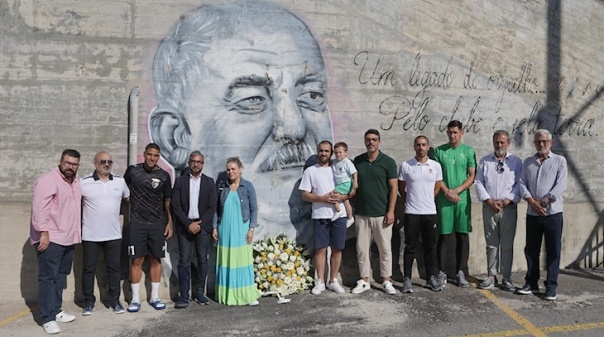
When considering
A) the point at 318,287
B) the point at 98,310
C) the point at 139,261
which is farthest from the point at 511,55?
the point at 98,310

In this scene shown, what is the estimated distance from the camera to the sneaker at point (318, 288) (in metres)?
6.31

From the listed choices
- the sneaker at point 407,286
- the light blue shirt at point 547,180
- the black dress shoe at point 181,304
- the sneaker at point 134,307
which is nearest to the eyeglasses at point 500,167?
the light blue shirt at point 547,180

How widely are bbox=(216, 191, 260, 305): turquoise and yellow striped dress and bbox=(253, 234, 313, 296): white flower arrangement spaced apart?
281 mm

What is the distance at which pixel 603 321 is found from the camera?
5355mm

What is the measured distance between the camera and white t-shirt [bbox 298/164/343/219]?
6230 mm

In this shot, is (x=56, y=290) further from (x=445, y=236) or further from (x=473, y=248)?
(x=473, y=248)

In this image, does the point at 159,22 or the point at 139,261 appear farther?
the point at 159,22

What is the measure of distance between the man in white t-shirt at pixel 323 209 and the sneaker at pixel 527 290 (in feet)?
7.16

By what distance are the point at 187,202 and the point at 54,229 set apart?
55.6 inches

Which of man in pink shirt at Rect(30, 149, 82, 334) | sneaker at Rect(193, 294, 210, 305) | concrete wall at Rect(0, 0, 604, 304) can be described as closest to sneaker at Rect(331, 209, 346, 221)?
concrete wall at Rect(0, 0, 604, 304)

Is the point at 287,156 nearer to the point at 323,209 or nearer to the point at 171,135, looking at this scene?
the point at 323,209

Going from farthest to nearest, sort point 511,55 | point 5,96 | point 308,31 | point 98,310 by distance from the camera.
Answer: point 511,55 < point 308,31 < point 5,96 < point 98,310

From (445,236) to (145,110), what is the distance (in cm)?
416

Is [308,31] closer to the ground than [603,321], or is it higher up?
higher up
